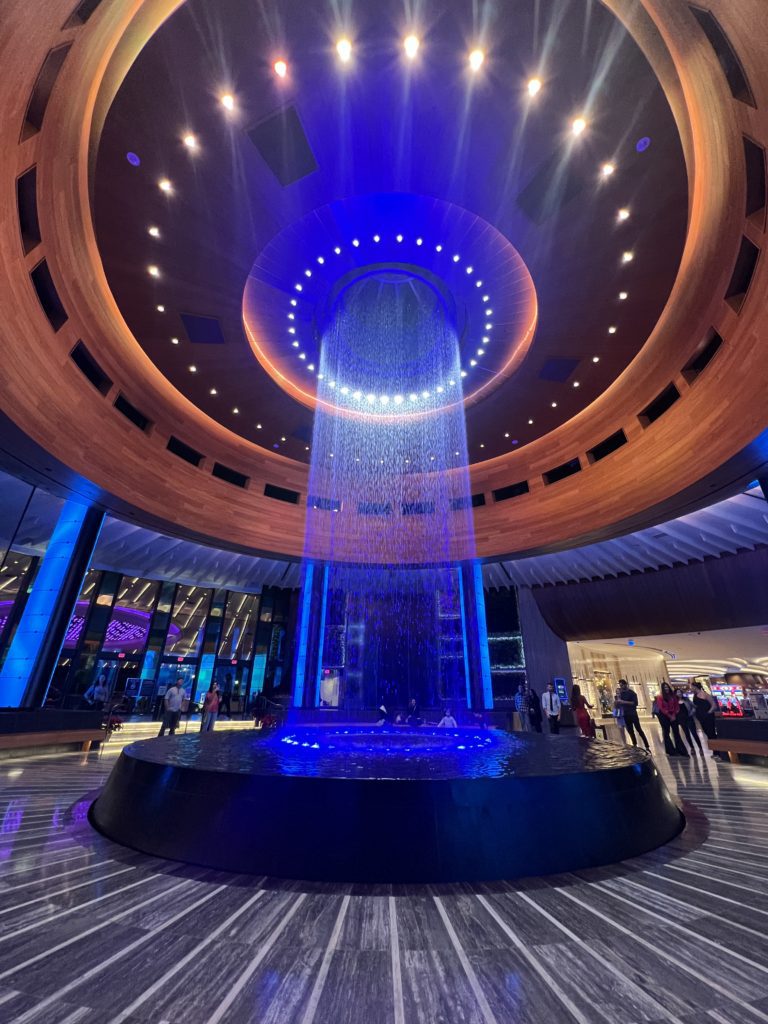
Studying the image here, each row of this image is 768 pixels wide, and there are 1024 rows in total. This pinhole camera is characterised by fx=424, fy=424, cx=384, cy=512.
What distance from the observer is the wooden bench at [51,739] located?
844 cm

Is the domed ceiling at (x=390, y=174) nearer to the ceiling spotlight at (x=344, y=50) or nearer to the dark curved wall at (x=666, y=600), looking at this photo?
the ceiling spotlight at (x=344, y=50)

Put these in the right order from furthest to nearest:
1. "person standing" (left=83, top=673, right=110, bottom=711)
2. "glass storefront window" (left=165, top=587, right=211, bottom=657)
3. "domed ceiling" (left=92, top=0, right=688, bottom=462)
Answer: "glass storefront window" (left=165, top=587, right=211, bottom=657)
"person standing" (left=83, top=673, right=110, bottom=711)
"domed ceiling" (left=92, top=0, right=688, bottom=462)

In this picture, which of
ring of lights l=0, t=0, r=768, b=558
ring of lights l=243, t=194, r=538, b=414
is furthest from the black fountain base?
ring of lights l=243, t=194, r=538, b=414

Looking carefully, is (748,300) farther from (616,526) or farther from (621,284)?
(616,526)

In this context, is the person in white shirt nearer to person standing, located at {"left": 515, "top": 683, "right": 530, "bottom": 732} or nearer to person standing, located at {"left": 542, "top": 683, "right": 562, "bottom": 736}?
person standing, located at {"left": 542, "top": 683, "right": 562, "bottom": 736}

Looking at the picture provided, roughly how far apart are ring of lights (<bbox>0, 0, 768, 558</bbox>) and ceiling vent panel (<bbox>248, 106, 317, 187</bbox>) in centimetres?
184

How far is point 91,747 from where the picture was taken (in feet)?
34.0

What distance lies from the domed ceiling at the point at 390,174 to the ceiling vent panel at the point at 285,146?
0.02 metres

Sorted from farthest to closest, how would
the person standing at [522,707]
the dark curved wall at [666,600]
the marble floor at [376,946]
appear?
the dark curved wall at [666,600], the person standing at [522,707], the marble floor at [376,946]

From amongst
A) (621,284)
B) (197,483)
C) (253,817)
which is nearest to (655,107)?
(621,284)

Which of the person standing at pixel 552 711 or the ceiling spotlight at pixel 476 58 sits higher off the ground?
the ceiling spotlight at pixel 476 58

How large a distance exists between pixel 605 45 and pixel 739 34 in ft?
5.82

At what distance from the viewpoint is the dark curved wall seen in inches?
599

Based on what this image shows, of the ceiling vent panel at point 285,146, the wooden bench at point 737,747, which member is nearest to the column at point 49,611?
the ceiling vent panel at point 285,146
